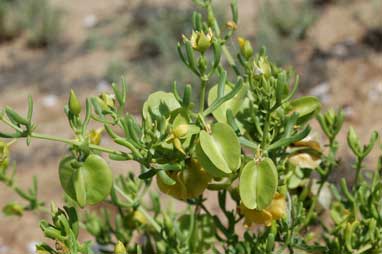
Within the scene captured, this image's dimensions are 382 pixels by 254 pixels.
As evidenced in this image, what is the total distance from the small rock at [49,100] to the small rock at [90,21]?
827 mm

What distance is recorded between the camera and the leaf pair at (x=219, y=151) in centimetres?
70

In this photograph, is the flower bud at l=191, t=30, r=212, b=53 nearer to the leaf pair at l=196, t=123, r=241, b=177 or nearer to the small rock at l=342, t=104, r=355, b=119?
the leaf pair at l=196, t=123, r=241, b=177

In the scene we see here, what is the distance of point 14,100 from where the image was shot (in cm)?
355

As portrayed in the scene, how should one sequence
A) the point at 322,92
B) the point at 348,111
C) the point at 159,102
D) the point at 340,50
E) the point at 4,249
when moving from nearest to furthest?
1. the point at 159,102
2. the point at 4,249
3. the point at 348,111
4. the point at 322,92
5. the point at 340,50

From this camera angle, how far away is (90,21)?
14.0ft

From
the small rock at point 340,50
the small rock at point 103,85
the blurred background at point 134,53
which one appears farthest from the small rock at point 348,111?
the small rock at point 103,85

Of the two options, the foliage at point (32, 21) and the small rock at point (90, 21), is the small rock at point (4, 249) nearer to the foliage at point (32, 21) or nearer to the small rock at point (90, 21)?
the foliage at point (32, 21)

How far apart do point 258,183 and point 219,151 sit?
0.05 meters

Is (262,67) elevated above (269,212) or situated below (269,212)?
above

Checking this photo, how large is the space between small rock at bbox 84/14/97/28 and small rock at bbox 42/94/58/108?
827 mm

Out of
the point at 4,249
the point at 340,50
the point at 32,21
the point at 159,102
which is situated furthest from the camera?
the point at 32,21

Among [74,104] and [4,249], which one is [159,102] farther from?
[4,249]

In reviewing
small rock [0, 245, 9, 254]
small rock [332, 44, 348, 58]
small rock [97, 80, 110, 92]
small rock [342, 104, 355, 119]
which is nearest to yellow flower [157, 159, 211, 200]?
small rock [0, 245, 9, 254]

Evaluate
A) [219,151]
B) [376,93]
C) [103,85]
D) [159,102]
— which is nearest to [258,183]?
[219,151]
